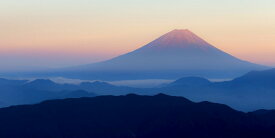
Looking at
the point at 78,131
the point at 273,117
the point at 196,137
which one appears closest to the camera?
the point at 196,137

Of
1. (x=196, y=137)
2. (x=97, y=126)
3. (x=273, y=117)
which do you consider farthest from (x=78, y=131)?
(x=273, y=117)

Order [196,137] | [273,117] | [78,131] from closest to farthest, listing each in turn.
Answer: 1. [196,137]
2. [78,131]
3. [273,117]

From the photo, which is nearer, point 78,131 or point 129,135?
point 129,135

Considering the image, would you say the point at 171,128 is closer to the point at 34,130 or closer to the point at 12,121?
the point at 34,130

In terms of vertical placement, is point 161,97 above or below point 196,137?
above

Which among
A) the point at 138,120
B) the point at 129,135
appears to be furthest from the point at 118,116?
the point at 129,135

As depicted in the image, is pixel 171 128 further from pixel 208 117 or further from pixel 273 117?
pixel 273 117
